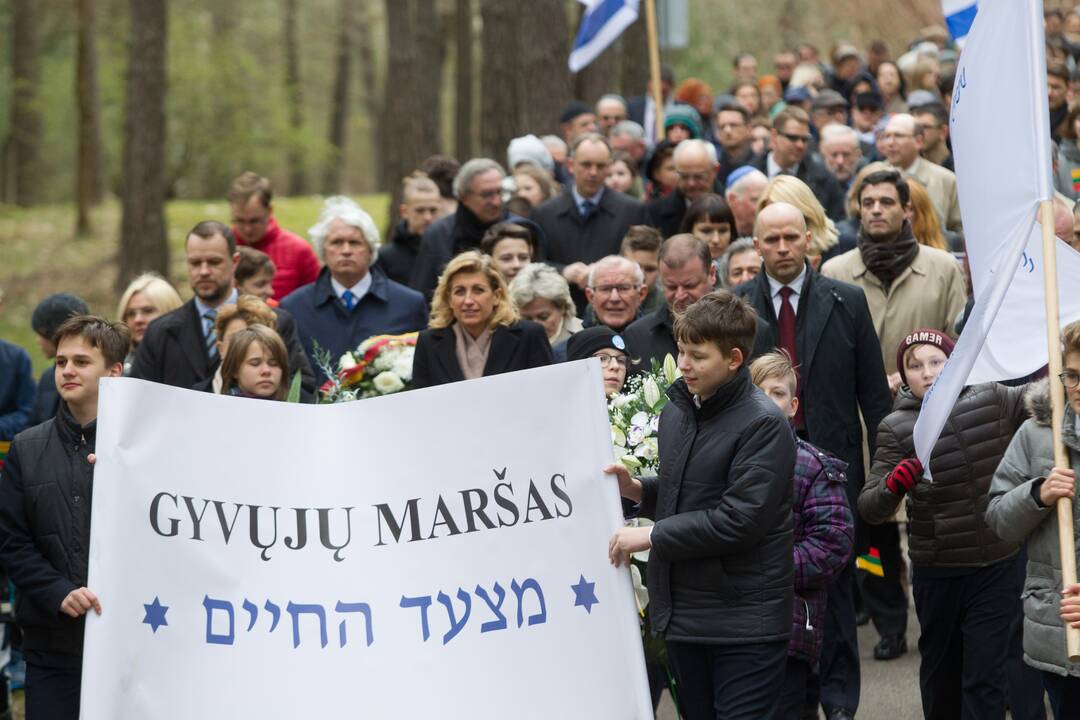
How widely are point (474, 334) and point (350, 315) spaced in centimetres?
178

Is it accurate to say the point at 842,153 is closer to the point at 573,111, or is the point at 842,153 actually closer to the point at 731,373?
the point at 573,111

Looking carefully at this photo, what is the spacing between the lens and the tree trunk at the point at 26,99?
30.5 metres

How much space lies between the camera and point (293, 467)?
18.4 ft

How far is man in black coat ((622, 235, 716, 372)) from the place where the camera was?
7.84 m

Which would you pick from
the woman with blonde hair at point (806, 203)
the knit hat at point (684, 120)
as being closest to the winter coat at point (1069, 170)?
the woman with blonde hair at point (806, 203)

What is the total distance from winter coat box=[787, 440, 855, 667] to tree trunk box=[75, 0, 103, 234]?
21422 mm

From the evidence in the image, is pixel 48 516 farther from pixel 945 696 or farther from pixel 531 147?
pixel 531 147

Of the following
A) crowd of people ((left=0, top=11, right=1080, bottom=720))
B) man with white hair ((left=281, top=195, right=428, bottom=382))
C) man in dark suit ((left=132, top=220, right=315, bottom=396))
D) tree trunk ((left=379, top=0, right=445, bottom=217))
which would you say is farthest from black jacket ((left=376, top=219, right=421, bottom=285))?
tree trunk ((left=379, top=0, right=445, bottom=217))

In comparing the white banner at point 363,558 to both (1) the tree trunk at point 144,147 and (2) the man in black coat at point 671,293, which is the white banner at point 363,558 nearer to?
(2) the man in black coat at point 671,293

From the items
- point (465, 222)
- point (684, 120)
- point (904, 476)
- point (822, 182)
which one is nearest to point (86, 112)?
point (684, 120)

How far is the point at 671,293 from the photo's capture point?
8.12 meters

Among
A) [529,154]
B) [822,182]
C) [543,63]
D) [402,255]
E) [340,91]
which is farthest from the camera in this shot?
[340,91]

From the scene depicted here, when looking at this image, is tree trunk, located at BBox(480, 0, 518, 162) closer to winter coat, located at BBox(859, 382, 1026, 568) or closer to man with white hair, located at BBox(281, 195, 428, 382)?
man with white hair, located at BBox(281, 195, 428, 382)

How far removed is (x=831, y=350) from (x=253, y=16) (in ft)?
110
